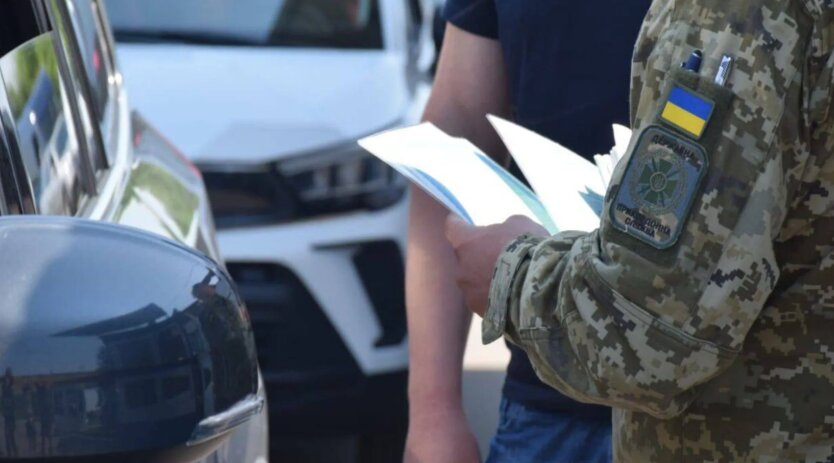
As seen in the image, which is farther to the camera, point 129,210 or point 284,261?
point 284,261

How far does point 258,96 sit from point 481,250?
2.98m

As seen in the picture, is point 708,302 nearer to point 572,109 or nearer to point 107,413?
point 107,413

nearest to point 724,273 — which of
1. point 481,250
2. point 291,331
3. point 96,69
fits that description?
point 481,250

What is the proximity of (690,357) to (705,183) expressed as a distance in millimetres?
165

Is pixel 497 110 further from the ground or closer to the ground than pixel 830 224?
closer to the ground

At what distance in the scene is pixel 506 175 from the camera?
1868 millimetres

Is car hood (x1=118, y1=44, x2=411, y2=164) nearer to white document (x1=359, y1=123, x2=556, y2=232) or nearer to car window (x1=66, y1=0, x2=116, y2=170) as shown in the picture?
car window (x1=66, y1=0, x2=116, y2=170)

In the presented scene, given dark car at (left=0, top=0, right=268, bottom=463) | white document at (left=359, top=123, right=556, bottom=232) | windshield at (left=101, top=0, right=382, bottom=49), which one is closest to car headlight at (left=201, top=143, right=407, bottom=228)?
windshield at (left=101, top=0, right=382, bottom=49)

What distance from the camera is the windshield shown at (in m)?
5.09

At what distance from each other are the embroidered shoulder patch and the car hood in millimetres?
3045

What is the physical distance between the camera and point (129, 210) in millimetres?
2271

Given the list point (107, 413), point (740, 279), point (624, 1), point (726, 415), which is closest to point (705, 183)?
point (740, 279)

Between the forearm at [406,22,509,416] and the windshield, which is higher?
the forearm at [406,22,509,416]

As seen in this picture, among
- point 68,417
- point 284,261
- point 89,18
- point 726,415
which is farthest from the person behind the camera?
point 284,261
